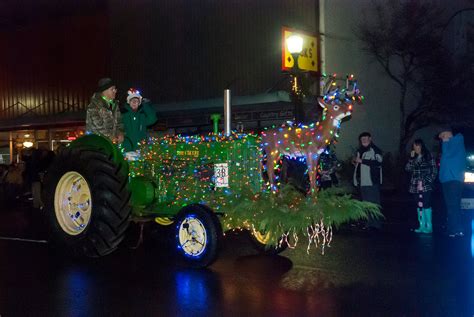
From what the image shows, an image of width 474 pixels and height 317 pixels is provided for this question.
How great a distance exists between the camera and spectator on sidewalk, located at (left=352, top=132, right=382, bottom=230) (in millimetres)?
10883

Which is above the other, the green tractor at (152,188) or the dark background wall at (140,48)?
the dark background wall at (140,48)

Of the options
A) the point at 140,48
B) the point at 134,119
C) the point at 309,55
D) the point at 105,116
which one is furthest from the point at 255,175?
the point at 140,48

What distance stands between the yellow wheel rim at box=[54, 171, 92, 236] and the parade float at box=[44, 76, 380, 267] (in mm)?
29

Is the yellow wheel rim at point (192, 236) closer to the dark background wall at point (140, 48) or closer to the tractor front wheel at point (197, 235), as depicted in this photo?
the tractor front wheel at point (197, 235)

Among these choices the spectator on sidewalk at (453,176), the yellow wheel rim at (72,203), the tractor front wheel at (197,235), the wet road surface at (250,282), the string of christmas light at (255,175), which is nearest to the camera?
the wet road surface at (250,282)

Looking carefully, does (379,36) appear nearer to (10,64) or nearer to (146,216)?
(146,216)

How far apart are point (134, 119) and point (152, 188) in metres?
1.14

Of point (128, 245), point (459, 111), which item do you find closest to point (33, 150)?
point (128, 245)

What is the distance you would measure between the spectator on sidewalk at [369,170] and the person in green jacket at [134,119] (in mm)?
4578

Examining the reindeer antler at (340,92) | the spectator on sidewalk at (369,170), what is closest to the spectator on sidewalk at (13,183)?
the spectator on sidewalk at (369,170)

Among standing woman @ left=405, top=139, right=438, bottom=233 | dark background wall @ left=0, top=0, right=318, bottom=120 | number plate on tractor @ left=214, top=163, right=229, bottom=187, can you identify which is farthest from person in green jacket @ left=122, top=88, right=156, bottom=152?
dark background wall @ left=0, top=0, right=318, bottom=120

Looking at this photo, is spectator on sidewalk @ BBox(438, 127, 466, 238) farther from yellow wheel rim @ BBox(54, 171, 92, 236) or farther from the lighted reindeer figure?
yellow wheel rim @ BBox(54, 171, 92, 236)

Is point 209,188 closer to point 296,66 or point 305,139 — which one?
point 305,139

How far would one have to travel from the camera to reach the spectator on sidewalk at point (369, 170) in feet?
35.7
